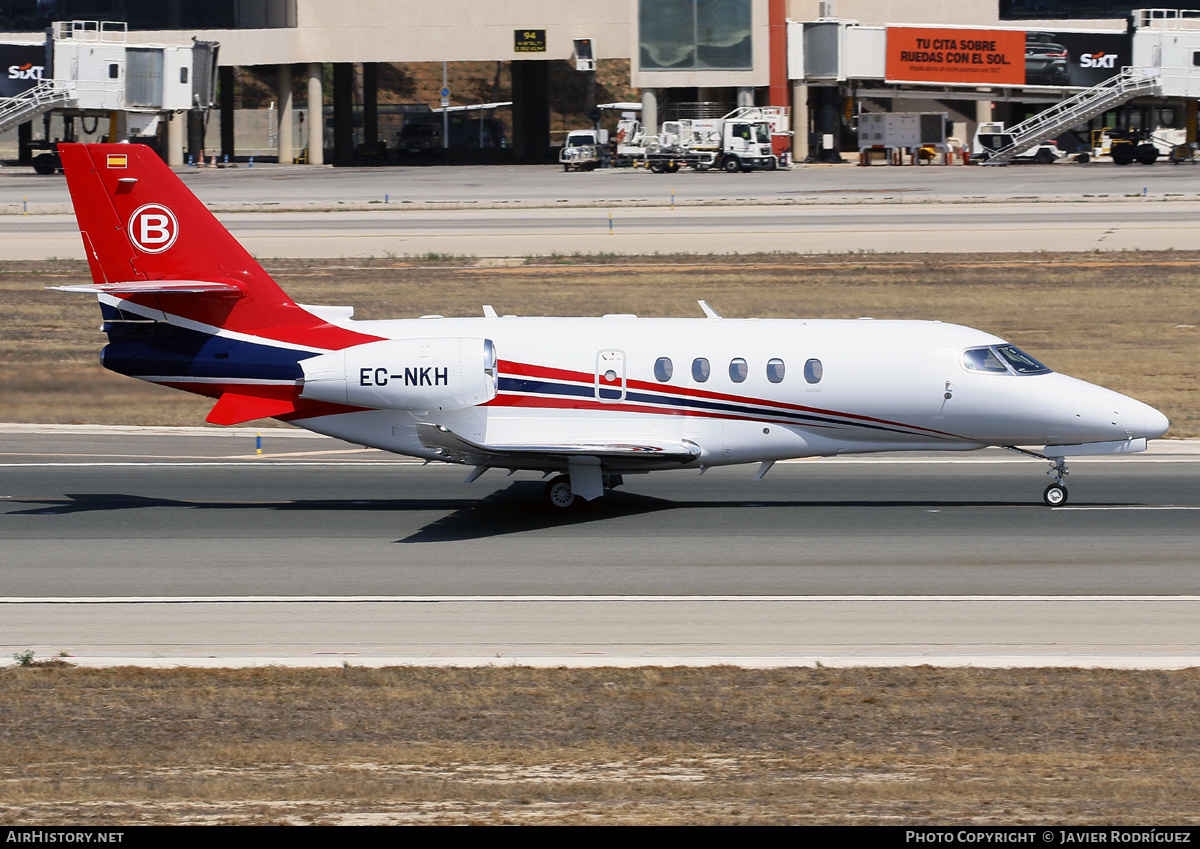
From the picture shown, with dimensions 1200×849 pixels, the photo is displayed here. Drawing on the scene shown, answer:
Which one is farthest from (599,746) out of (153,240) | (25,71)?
(25,71)

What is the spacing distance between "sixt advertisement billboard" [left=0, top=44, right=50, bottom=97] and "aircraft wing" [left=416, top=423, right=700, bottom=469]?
8299cm

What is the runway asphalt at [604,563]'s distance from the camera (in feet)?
53.3

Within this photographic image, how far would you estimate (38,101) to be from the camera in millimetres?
91375

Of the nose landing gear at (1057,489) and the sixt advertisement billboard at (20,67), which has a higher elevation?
the sixt advertisement billboard at (20,67)

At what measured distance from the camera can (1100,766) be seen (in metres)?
11.5

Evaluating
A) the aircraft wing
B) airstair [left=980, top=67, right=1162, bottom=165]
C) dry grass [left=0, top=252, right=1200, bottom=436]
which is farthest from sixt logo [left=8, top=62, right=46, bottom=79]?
the aircraft wing

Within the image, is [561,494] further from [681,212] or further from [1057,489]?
[681,212]

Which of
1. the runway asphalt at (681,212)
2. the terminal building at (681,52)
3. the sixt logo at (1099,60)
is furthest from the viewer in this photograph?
the sixt logo at (1099,60)

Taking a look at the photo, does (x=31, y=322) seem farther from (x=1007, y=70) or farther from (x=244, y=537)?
(x=1007, y=70)

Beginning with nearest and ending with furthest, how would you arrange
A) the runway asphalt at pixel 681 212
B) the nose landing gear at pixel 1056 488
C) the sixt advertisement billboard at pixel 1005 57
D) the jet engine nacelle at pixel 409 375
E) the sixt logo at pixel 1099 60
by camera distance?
1. the jet engine nacelle at pixel 409 375
2. the nose landing gear at pixel 1056 488
3. the runway asphalt at pixel 681 212
4. the sixt advertisement billboard at pixel 1005 57
5. the sixt logo at pixel 1099 60

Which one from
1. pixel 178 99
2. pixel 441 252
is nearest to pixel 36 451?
pixel 441 252

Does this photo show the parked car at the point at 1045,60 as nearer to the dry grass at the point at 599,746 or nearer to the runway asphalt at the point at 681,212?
the runway asphalt at the point at 681,212

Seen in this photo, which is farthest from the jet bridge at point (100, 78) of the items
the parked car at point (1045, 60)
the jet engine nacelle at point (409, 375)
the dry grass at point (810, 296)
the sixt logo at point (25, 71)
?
the jet engine nacelle at point (409, 375)

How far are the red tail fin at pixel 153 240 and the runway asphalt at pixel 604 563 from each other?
A: 3.09 metres
